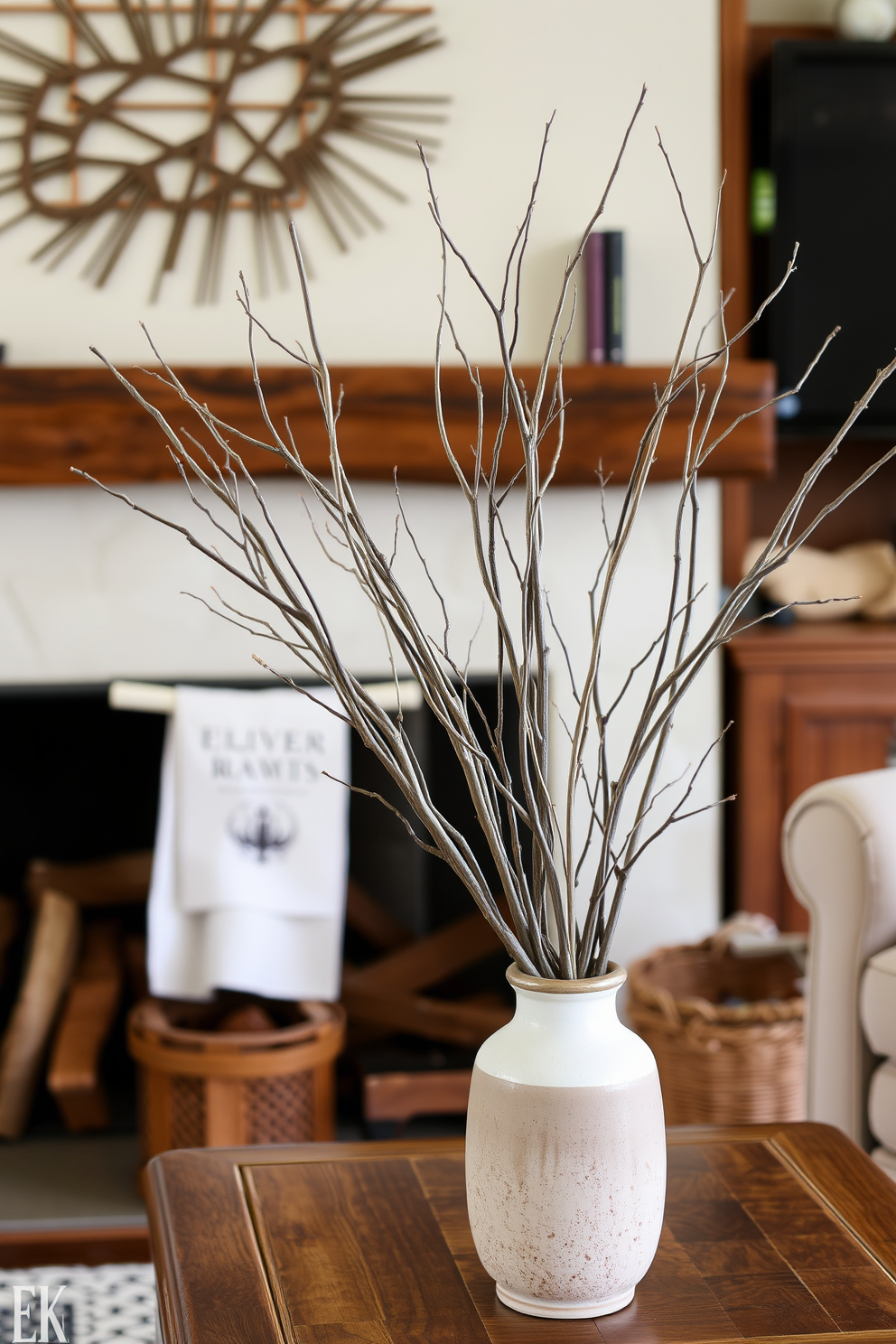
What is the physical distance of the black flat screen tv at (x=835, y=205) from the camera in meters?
2.52

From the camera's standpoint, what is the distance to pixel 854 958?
1642 mm

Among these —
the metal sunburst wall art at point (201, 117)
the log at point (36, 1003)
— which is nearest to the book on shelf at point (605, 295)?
the metal sunburst wall art at point (201, 117)

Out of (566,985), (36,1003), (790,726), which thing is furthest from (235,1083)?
(566,985)

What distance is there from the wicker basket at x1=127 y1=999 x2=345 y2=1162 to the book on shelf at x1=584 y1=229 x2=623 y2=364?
114 cm

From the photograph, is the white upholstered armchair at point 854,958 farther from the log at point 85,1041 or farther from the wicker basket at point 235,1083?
the log at point 85,1041

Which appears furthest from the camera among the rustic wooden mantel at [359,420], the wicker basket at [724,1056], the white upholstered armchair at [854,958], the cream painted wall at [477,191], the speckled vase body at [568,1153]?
the cream painted wall at [477,191]

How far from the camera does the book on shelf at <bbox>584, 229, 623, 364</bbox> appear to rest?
217 centimetres

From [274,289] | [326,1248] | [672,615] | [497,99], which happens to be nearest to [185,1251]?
[326,1248]

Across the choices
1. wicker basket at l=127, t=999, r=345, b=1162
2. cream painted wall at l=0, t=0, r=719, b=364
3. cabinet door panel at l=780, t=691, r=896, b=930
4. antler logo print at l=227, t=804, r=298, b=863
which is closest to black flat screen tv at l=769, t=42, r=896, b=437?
cream painted wall at l=0, t=0, r=719, b=364

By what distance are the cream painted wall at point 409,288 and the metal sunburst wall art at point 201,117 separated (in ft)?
0.15

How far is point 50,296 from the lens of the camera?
218cm

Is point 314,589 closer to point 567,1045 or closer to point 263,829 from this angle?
point 263,829

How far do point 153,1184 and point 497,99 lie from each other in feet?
5.75

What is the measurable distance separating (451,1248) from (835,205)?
2.14 m
